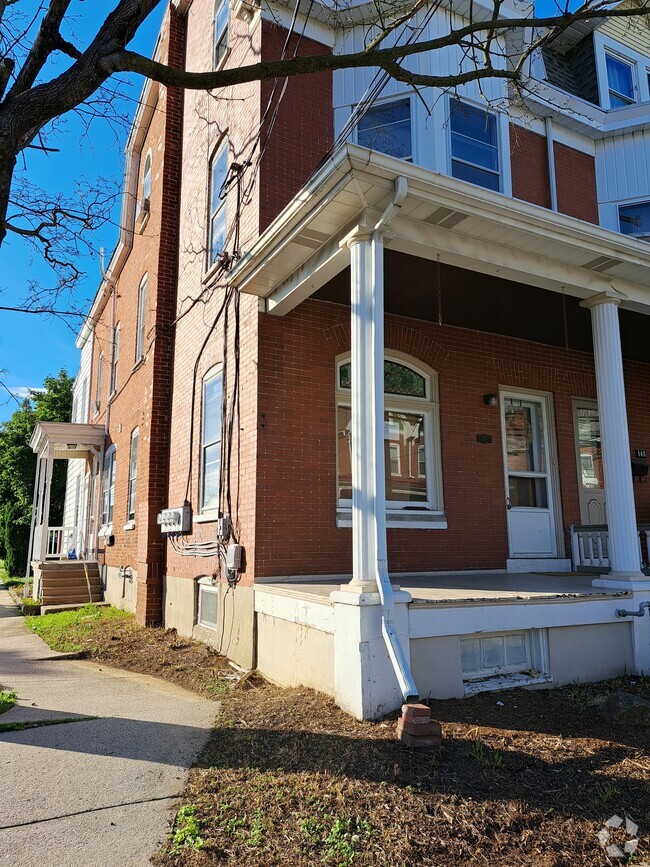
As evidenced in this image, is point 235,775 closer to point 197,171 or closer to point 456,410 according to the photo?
point 456,410

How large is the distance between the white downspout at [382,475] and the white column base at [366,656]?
0.24 ft

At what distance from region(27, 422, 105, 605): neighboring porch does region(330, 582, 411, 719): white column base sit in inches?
404

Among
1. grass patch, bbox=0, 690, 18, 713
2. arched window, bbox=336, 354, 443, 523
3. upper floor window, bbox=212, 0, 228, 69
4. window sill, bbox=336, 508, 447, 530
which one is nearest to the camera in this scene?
grass patch, bbox=0, 690, 18, 713

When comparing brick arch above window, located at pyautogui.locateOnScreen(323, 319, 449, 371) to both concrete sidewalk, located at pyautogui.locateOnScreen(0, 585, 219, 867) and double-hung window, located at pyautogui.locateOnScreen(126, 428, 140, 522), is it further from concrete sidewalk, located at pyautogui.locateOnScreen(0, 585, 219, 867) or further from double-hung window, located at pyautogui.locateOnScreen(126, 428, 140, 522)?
double-hung window, located at pyautogui.locateOnScreen(126, 428, 140, 522)

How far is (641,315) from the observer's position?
8.15 meters

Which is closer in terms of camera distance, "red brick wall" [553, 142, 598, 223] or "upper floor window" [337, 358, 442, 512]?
"upper floor window" [337, 358, 442, 512]

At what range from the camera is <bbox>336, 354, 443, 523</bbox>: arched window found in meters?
7.96

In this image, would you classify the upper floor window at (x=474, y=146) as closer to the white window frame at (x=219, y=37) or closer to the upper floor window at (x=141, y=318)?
the white window frame at (x=219, y=37)

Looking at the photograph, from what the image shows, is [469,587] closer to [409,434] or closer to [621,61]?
[409,434]

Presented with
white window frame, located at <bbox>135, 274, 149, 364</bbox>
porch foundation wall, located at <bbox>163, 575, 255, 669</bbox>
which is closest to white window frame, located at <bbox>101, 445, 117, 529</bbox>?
white window frame, located at <bbox>135, 274, 149, 364</bbox>

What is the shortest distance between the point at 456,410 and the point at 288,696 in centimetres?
437

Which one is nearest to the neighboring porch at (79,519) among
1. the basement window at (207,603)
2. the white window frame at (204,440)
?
the basement window at (207,603)

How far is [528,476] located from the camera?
909 cm

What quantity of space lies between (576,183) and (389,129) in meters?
3.59
